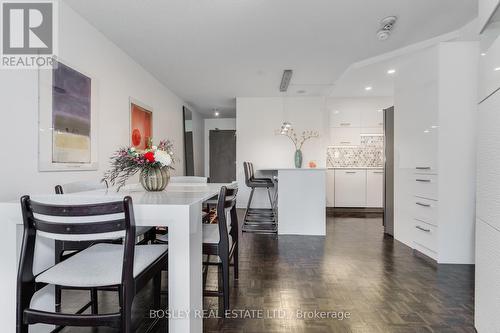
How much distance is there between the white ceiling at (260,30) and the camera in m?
2.42

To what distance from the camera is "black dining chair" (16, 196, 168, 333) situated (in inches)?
39.1

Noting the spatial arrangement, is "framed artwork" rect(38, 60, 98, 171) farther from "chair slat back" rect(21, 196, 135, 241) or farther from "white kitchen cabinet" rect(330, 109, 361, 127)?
"white kitchen cabinet" rect(330, 109, 361, 127)

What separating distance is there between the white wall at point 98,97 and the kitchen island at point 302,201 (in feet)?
7.78

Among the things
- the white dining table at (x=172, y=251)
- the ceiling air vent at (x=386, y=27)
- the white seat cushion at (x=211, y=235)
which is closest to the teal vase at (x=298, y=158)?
the ceiling air vent at (x=386, y=27)

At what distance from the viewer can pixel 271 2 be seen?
7.78 feet

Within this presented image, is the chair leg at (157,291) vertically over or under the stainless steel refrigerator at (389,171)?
under

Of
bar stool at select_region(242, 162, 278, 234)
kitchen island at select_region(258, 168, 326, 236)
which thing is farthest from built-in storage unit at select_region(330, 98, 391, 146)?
kitchen island at select_region(258, 168, 326, 236)

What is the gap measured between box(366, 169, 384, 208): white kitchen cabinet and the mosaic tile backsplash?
0.19 metres

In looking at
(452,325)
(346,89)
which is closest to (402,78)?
(346,89)

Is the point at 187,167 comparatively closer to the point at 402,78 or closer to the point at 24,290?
the point at 402,78

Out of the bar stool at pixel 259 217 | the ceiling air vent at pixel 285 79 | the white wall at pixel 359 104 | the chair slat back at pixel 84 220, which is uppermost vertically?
the ceiling air vent at pixel 285 79

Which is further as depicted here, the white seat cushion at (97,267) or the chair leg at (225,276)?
the chair leg at (225,276)

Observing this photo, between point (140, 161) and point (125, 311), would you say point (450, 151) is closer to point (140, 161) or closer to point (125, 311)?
point (140, 161)

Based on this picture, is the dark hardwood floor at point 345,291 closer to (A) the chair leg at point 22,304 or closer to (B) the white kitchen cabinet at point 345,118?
(A) the chair leg at point 22,304
